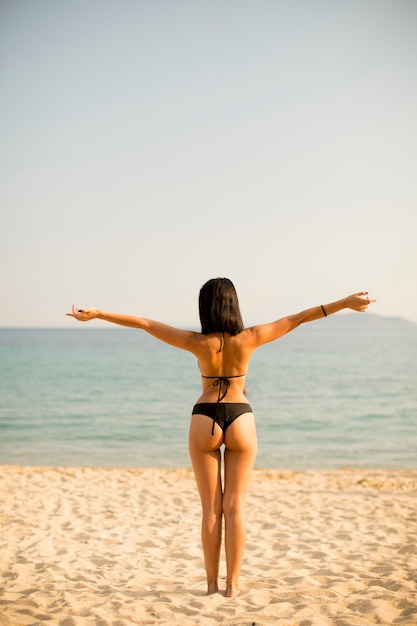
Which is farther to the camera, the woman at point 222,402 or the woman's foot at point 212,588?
the woman's foot at point 212,588

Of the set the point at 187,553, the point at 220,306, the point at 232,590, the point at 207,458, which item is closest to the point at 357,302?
the point at 220,306

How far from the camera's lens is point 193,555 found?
5.74 meters

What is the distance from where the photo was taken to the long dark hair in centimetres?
400

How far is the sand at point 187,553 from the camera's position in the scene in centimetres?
395

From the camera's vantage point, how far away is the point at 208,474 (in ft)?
13.2

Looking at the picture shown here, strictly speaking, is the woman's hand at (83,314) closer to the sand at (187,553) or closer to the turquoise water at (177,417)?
the sand at (187,553)

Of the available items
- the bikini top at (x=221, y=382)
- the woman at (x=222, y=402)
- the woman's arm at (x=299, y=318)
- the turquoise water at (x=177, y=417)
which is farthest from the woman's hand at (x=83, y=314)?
the turquoise water at (x=177, y=417)

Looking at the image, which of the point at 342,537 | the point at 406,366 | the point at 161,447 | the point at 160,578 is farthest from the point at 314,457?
the point at 406,366

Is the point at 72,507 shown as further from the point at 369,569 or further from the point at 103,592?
the point at 369,569

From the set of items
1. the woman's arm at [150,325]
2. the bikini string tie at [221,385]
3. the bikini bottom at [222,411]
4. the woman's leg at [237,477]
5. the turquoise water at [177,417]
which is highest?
the woman's arm at [150,325]

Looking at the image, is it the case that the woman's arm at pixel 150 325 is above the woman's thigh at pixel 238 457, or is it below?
above

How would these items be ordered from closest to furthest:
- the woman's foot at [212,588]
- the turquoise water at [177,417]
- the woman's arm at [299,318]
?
the woman's arm at [299,318]
the woman's foot at [212,588]
the turquoise water at [177,417]

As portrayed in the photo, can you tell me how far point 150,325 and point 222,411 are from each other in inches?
31.6

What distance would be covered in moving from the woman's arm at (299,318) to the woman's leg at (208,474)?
716 mm
